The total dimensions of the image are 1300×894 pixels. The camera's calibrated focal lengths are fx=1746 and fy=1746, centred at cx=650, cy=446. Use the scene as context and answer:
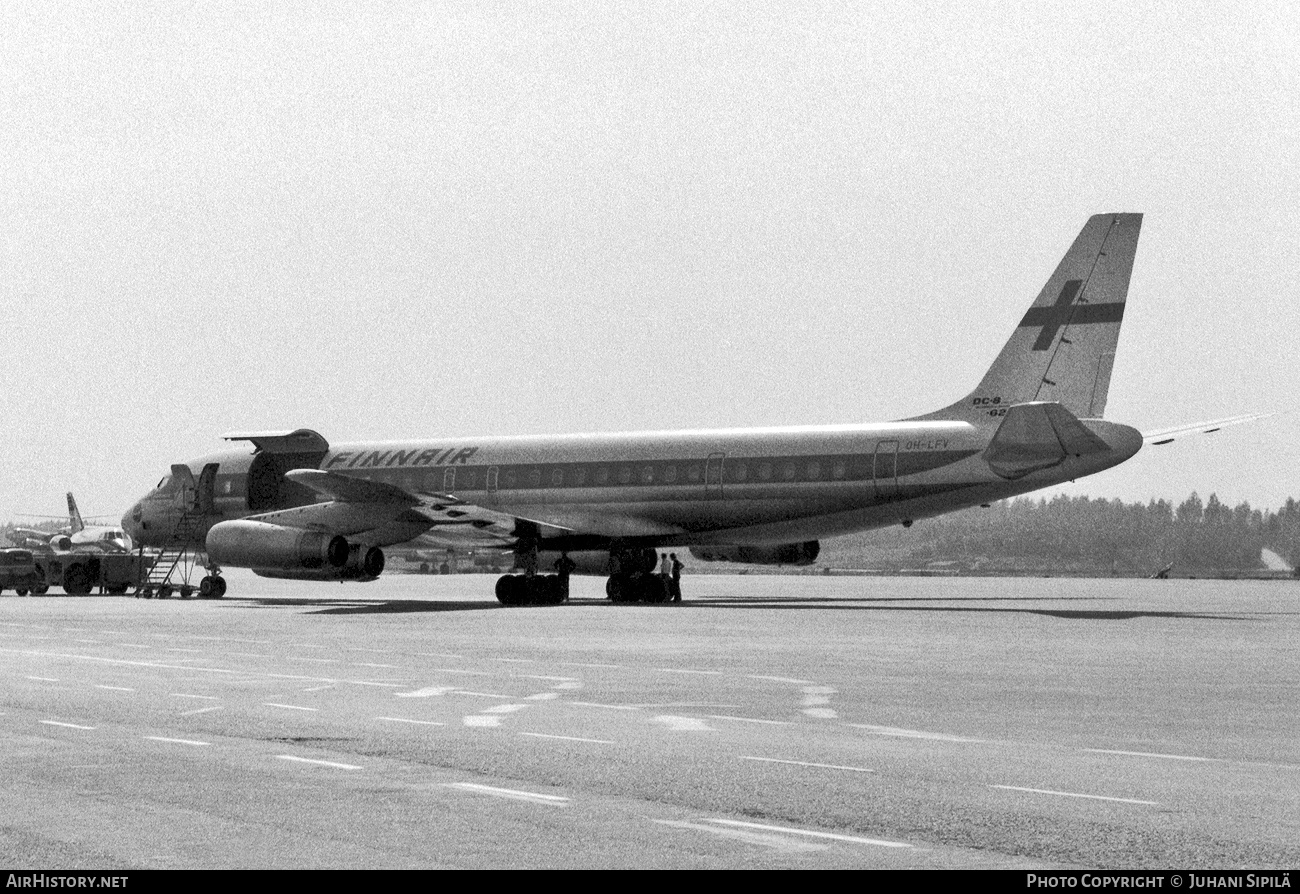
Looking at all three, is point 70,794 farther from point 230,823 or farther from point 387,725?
point 387,725

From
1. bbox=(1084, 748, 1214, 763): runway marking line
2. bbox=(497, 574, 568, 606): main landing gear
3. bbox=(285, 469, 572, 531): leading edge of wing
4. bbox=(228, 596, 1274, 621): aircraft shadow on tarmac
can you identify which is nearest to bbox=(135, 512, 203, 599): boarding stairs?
bbox=(228, 596, 1274, 621): aircraft shadow on tarmac

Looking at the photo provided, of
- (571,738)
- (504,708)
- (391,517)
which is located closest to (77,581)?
(391,517)

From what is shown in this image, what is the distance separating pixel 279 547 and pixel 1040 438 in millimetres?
19195

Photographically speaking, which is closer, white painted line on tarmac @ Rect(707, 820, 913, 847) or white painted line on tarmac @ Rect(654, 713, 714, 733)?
white painted line on tarmac @ Rect(707, 820, 913, 847)

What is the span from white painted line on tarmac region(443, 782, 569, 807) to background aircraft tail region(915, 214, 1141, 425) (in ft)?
98.4

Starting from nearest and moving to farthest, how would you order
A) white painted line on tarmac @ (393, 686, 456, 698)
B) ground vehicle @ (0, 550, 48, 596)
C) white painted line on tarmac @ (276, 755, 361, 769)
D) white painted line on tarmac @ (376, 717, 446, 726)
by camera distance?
white painted line on tarmac @ (276, 755, 361, 769) < white painted line on tarmac @ (376, 717, 446, 726) < white painted line on tarmac @ (393, 686, 456, 698) < ground vehicle @ (0, 550, 48, 596)

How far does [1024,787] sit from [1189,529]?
15277cm

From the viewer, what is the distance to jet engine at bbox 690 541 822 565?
1984 inches

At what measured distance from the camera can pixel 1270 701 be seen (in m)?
17.5

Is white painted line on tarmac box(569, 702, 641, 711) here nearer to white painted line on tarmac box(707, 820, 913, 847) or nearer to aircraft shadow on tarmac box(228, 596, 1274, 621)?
white painted line on tarmac box(707, 820, 913, 847)

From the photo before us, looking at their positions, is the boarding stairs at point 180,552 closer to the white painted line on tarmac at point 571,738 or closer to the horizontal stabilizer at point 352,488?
the horizontal stabilizer at point 352,488

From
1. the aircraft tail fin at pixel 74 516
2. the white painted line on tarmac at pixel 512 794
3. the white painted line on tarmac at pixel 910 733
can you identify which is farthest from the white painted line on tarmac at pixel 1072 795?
the aircraft tail fin at pixel 74 516

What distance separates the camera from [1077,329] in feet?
132

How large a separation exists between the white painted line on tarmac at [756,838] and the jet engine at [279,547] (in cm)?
3517
